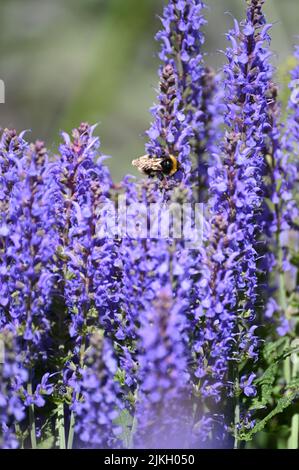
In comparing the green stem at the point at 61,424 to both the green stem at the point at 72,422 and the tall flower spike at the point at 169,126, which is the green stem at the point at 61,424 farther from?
the tall flower spike at the point at 169,126

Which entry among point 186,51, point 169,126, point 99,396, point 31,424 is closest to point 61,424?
point 31,424

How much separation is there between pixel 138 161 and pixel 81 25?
155 inches

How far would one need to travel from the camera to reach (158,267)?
2680 mm

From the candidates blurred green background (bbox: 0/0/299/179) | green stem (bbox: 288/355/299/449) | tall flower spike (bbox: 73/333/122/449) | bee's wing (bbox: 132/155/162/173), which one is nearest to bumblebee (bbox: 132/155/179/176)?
bee's wing (bbox: 132/155/162/173)

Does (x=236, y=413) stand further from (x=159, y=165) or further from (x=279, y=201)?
(x=159, y=165)

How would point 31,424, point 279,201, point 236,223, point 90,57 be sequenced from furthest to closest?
1. point 90,57
2. point 279,201
3. point 236,223
4. point 31,424

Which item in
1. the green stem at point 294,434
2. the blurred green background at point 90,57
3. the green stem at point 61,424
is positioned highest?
the blurred green background at point 90,57

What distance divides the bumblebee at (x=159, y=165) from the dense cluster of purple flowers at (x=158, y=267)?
3cm

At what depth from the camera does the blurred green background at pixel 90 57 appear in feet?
19.3

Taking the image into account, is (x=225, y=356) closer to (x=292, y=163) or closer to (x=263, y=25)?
(x=292, y=163)

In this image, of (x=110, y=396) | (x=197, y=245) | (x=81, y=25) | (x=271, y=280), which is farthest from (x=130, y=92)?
(x=110, y=396)

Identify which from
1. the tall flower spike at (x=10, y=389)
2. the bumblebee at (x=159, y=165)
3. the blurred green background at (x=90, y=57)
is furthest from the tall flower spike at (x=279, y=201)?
the blurred green background at (x=90, y=57)

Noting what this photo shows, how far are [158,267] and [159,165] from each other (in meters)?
0.69

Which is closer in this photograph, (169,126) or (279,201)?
(169,126)
